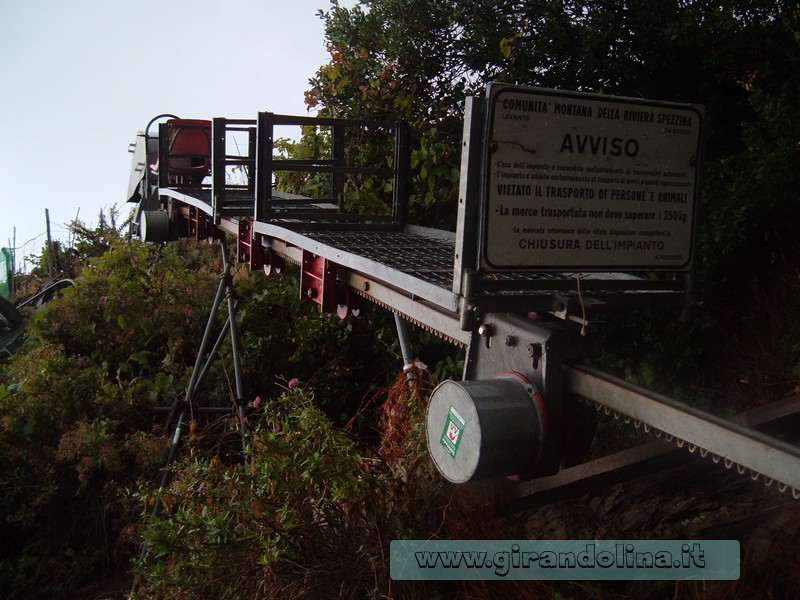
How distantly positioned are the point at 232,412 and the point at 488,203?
4.47 metres

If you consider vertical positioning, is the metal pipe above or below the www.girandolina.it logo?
above

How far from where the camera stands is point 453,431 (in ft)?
7.95

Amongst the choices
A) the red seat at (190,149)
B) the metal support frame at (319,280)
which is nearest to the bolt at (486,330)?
the metal support frame at (319,280)

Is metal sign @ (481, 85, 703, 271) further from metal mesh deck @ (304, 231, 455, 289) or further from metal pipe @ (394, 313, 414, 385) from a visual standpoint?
metal pipe @ (394, 313, 414, 385)

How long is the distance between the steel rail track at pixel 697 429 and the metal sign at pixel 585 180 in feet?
1.26

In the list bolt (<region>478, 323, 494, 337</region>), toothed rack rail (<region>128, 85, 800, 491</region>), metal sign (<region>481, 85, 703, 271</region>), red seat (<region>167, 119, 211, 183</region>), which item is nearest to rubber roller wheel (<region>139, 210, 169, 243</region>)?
red seat (<region>167, 119, 211, 183</region>)

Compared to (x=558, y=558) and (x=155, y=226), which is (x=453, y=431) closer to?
(x=558, y=558)

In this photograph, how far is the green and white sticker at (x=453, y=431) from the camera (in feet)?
7.83

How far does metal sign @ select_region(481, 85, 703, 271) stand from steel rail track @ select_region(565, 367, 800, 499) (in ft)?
1.26

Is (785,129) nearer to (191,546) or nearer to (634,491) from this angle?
(634,491)

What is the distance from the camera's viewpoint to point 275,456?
11.1 ft

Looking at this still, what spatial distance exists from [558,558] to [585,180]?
4.42 ft

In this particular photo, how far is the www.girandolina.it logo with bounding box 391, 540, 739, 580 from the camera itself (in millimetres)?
2768

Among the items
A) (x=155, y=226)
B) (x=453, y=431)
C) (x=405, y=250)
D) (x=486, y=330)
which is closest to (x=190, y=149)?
(x=155, y=226)
